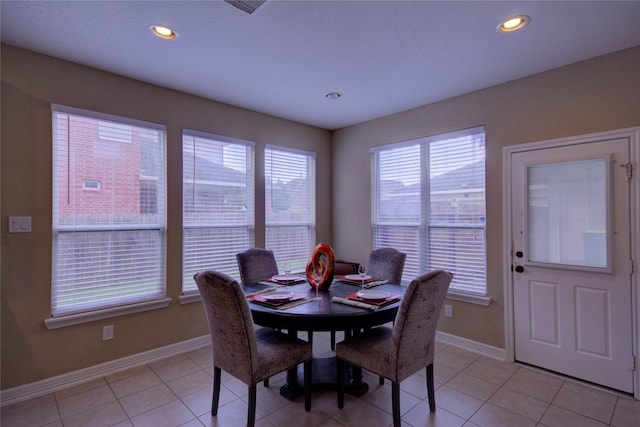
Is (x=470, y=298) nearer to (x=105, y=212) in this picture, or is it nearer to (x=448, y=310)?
(x=448, y=310)

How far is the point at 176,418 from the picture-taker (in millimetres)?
2197

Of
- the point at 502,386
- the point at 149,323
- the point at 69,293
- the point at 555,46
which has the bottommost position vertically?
the point at 502,386

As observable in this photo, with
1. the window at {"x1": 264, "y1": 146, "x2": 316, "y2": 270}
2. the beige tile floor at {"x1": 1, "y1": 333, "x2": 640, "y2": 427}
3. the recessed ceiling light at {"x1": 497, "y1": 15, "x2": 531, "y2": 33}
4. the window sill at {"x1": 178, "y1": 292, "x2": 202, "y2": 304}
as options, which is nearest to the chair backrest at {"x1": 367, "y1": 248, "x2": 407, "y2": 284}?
the beige tile floor at {"x1": 1, "y1": 333, "x2": 640, "y2": 427}

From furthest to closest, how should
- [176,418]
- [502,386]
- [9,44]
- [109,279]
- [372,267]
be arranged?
[372,267] → [109,279] → [502,386] → [9,44] → [176,418]

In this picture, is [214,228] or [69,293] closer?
[69,293]

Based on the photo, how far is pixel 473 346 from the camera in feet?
10.8

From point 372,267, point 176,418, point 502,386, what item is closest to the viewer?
point 176,418

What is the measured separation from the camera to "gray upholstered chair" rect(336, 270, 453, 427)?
1926 mm

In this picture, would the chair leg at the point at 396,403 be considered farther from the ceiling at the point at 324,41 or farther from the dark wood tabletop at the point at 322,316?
the ceiling at the point at 324,41

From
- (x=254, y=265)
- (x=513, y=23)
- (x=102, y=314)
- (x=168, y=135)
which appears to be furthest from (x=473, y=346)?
(x=168, y=135)

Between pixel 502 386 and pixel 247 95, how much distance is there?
3587mm

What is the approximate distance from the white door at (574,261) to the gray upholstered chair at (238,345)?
221 cm

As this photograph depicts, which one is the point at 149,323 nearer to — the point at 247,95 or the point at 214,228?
the point at 214,228

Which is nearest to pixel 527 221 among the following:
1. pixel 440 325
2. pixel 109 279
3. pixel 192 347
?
pixel 440 325
